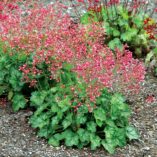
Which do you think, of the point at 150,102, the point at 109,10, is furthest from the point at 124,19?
the point at 150,102

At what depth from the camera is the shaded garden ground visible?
5.29 meters

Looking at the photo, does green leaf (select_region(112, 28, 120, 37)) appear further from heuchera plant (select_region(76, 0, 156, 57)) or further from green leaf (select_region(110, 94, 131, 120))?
green leaf (select_region(110, 94, 131, 120))

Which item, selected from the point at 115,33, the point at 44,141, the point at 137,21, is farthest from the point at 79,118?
the point at 137,21

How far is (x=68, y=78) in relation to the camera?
17.9 feet

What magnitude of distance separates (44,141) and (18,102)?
0.64 metres

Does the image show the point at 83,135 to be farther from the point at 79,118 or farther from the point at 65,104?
the point at 65,104

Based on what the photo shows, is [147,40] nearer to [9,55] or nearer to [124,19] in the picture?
[124,19]

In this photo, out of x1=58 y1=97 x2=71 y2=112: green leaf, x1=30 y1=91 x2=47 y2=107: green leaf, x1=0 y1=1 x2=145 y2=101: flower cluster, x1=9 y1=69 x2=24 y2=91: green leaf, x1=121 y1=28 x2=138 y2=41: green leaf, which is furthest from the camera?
x1=121 y1=28 x2=138 y2=41: green leaf

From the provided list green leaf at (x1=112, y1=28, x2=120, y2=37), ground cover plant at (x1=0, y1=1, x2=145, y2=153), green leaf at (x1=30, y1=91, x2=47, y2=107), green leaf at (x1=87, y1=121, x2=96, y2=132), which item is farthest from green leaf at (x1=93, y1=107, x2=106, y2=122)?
green leaf at (x1=112, y1=28, x2=120, y2=37)

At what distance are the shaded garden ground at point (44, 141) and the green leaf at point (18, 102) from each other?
0.09 meters

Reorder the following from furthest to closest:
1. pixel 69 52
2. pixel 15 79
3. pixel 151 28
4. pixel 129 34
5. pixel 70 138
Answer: pixel 151 28 < pixel 129 34 < pixel 15 79 < pixel 70 138 < pixel 69 52

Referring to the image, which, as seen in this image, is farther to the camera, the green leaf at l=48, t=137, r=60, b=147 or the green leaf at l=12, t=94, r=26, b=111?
the green leaf at l=12, t=94, r=26, b=111

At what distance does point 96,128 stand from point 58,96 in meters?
0.54

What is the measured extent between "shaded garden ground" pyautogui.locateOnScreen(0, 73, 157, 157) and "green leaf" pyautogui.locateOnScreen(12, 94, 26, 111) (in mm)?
88
